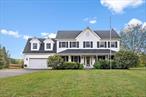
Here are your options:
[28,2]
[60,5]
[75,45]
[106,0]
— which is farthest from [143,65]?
[28,2]

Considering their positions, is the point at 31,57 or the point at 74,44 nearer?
the point at 74,44

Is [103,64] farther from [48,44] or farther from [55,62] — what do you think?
[48,44]

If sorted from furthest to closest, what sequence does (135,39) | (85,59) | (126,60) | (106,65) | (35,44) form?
1. (135,39)
2. (35,44)
3. (85,59)
4. (106,65)
5. (126,60)

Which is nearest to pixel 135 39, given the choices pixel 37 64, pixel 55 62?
pixel 37 64

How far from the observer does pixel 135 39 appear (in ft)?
202

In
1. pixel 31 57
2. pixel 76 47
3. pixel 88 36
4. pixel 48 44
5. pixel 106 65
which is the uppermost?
pixel 88 36

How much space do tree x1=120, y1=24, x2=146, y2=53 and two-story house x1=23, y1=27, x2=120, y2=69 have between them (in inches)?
527

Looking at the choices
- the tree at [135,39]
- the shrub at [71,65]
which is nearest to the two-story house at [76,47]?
the shrub at [71,65]

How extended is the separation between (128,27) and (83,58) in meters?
21.1

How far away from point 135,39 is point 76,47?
19791 mm

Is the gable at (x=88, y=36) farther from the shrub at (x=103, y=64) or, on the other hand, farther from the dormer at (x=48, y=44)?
the shrub at (x=103, y=64)

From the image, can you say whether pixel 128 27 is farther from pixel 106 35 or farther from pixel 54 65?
pixel 54 65

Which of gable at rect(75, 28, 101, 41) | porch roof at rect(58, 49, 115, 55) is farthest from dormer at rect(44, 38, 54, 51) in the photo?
gable at rect(75, 28, 101, 41)

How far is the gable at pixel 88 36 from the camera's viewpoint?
47438 mm
